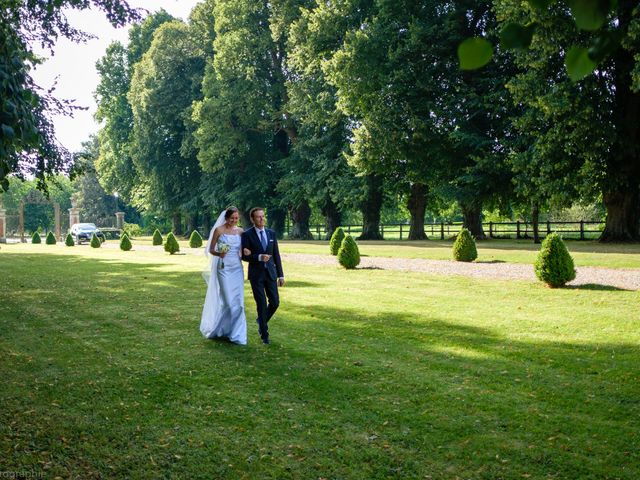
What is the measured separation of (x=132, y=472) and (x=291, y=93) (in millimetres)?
34128

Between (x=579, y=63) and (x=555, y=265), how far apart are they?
13320 mm

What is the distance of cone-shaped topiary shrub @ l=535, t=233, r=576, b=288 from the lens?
1356 cm

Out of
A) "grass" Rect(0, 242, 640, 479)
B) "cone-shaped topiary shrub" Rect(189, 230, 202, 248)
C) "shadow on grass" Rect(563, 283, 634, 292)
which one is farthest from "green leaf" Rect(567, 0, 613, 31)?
"cone-shaped topiary shrub" Rect(189, 230, 202, 248)

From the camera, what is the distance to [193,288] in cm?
1495

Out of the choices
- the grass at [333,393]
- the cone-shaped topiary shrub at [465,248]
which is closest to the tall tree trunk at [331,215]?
the cone-shaped topiary shrub at [465,248]

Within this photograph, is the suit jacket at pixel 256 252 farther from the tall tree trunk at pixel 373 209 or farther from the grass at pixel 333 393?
the tall tree trunk at pixel 373 209

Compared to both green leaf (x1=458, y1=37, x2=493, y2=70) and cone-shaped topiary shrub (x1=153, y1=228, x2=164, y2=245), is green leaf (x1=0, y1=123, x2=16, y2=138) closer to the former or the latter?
green leaf (x1=458, y1=37, x2=493, y2=70)

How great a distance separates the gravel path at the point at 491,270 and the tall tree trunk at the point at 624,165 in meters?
8.26

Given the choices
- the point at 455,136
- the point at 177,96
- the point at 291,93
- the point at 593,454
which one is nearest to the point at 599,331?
the point at 593,454

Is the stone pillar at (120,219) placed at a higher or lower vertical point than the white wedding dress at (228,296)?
higher

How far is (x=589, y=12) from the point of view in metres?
1.25

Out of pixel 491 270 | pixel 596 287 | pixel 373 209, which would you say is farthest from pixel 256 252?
pixel 373 209

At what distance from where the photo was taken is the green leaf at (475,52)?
1.31 m

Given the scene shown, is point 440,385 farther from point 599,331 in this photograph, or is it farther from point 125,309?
point 125,309
